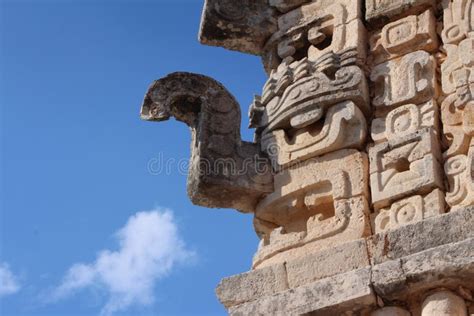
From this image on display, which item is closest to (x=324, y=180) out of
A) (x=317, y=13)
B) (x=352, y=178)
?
(x=352, y=178)

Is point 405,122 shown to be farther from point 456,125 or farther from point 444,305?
point 444,305

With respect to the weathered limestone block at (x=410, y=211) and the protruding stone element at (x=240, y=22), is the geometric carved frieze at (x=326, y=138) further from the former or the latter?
the protruding stone element at (x=240, y=22)

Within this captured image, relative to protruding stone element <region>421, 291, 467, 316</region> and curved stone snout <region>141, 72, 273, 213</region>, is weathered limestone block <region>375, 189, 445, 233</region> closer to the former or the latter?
protruding stone element <region>421, 291, 467, 316</region>

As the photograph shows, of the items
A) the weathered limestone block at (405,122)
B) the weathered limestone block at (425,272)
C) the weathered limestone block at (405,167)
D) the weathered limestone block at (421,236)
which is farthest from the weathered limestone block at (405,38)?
the weathered limestone block at (425,272)

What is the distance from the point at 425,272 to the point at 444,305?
7.1 inches

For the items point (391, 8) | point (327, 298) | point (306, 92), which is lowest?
point (327, 298)

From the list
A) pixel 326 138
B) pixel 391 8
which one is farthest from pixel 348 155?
pixel 391 8

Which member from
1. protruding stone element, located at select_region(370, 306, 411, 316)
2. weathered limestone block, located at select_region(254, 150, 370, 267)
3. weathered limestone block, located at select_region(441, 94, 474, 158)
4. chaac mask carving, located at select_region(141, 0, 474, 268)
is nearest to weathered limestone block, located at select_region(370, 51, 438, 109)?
chaac mask carving, located at select_region(141, 0, 474, 268)

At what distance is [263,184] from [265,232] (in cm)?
29

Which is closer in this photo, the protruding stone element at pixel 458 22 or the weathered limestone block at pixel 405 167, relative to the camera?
the weathered limestone block at pixel 405 167

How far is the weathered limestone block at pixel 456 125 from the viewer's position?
19.4ft

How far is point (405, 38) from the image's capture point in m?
6.53

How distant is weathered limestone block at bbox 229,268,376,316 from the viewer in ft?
18.3

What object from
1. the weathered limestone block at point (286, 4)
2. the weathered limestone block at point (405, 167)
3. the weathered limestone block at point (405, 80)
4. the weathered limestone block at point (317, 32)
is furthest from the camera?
the weathered limestone block at point (286, 4)
